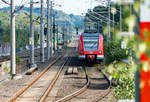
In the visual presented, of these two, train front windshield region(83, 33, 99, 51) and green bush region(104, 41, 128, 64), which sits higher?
train front windshield region(83, 33, 99, 51)

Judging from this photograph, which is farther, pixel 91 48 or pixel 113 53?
pixel 91 48

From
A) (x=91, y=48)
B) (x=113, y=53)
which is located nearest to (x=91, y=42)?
(x=91, y=48)

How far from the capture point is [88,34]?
1144 inches

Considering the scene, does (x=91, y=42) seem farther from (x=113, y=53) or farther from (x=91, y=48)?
(x=113, y=53)

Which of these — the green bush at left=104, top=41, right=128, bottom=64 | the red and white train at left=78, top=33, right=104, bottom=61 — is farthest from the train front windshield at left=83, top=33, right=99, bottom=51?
the green bush at left=104, top=41, right=128, bottom=64

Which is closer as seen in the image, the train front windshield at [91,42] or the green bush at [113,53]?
the green bush at [113,53]

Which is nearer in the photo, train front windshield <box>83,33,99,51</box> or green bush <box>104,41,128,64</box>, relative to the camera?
green bush <box>104,41,128,64</box>

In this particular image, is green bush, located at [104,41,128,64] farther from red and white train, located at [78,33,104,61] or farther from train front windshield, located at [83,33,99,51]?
train front windshield, located at [83,33,99,51]

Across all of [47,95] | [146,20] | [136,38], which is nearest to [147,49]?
[136,38]

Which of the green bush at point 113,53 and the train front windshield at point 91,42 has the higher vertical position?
the train front windshield at point 91,42

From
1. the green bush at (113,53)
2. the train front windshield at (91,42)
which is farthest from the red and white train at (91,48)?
the green bush at (113,53)

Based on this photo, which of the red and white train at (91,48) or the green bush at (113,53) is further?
the red and white train at (91,48)

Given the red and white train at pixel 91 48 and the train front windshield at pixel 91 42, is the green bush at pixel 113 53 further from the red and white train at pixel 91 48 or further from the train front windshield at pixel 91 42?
the train front windshield at pixel 91 42

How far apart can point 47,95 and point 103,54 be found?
50.0ft
